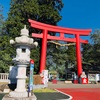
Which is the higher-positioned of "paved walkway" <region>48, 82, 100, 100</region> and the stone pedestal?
the stone pedestal

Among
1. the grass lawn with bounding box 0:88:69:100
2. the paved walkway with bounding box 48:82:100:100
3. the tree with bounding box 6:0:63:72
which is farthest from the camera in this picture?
the tree with bounding box 6:0:63:72

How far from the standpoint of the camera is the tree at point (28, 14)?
82.6 ft

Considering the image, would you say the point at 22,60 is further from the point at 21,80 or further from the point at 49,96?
the point at 49,96

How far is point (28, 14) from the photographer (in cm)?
2725

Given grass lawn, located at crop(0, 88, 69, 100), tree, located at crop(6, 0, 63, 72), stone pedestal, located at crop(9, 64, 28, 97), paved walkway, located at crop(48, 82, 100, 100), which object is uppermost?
tree, located at crop(6, 0, 63, 72)

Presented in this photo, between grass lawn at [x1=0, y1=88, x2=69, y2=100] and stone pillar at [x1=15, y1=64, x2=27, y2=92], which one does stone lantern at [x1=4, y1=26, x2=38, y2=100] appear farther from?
grass lawn at [x1=0, y1=88, x2=69, y2=100]

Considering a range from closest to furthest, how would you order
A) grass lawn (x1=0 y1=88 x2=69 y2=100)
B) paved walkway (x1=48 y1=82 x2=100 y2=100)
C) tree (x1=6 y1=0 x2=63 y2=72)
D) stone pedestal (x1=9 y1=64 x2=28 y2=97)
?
stone pedestal (x1=9 y1=64 x2=28 y2=97)
grass lawn (x1=0 y1=88 x2=69 y2=100)
paved walkway (x1=48 y1=82 x2=100 y2=100)
tree (x1=6 y1=0 x2=63 y2=72)

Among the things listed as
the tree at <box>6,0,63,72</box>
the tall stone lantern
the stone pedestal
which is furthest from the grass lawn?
the tree at <box>6,0,63,72</box>

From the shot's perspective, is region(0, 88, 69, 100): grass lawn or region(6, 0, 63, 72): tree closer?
region(0, 88, 69, 100): grass lawn

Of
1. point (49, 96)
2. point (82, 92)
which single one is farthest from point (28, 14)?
point (49, 96)

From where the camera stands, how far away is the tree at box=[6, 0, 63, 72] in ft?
82.6

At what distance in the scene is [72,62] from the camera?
125 ft

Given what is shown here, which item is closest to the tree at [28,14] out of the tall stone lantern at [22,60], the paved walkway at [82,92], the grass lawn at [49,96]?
the paved walkway at [82,92]

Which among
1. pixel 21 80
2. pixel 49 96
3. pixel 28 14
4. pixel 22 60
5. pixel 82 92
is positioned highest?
pixel 28 14
